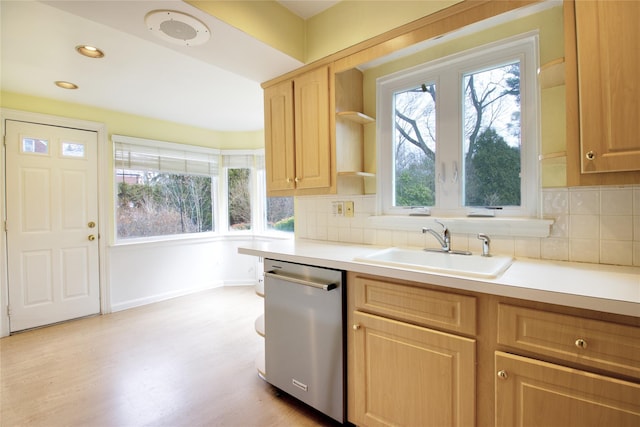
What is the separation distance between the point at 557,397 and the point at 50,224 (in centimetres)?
419

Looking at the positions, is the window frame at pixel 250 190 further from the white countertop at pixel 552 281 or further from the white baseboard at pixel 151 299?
the white countertop at pixel 552 281

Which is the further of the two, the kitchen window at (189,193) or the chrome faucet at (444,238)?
the kitchen window at (189,193)

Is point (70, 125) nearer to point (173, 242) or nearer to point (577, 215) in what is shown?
point (173, 242)

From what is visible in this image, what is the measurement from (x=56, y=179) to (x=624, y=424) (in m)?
4.41

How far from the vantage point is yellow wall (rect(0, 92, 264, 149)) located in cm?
295

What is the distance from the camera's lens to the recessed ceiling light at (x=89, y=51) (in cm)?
207

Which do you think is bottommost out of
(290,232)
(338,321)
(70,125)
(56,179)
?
(338,321)

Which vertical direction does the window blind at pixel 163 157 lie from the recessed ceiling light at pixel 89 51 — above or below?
below

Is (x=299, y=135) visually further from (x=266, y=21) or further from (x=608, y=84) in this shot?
(x=608, y=84)

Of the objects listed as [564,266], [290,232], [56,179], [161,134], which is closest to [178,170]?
[161,134]

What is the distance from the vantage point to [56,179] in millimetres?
3096

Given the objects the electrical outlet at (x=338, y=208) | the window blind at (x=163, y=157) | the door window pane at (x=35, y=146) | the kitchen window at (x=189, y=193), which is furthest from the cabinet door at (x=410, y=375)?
the door window pane at (x=35, y=146)

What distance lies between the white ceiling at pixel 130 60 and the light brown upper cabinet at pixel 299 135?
0.16 metres

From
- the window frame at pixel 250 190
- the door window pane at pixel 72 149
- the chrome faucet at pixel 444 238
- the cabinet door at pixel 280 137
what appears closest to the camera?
the chrome faucet at pixel 444 238
